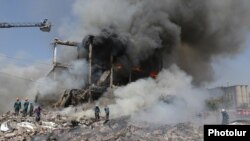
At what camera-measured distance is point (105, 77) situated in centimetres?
3138

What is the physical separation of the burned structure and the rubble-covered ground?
8696 mm

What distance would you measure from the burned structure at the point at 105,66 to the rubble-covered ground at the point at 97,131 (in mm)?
8696

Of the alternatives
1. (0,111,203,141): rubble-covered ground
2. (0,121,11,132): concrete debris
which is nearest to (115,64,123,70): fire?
(0,111,203,141): rubble-covered ground

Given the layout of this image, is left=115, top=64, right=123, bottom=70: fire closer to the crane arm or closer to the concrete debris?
the crane arm

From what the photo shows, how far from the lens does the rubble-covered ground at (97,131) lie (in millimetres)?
15641

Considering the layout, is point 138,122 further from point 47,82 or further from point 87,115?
point 47,82

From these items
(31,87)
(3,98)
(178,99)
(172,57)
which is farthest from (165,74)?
(3,98)

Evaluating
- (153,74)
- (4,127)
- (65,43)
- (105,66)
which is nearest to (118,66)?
(105,66)

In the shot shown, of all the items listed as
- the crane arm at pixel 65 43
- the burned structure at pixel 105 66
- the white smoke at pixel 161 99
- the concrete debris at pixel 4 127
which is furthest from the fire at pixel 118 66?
the concrete debris at pixel 4 127

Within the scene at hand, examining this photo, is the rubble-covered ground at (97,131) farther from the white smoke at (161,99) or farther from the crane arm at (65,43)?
the crane arm at (65,43)

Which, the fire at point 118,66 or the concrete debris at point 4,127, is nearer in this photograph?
the concrete debris at point 4,127

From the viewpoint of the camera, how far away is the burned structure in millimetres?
29703

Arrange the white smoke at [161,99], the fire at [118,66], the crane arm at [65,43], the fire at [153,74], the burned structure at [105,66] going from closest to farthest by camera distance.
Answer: the white smoke at [161,99] < the burned structure at [105,66] < the fire at [118,66] < the fire at [153,74] < the crane arm at [65,43]

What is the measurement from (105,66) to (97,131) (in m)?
14.9
